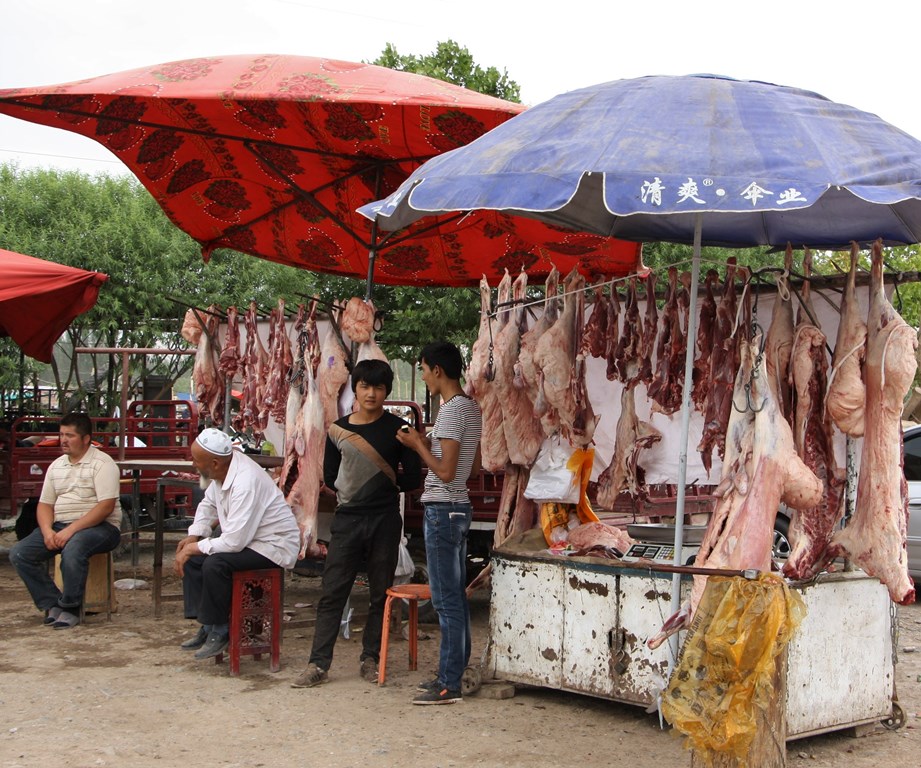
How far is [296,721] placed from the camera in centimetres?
548

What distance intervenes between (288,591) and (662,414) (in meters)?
4.28

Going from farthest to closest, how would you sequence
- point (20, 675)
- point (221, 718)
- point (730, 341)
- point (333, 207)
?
point (333, 207) < point (20, 675) < point (221, 718) < point (730, 341)

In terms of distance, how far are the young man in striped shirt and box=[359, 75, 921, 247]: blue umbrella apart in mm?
1411

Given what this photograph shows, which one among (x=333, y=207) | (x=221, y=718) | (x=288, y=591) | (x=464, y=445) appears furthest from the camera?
(x=288, y=591)

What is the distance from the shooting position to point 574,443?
6.09 meters

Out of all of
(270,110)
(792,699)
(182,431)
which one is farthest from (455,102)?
(182,431)

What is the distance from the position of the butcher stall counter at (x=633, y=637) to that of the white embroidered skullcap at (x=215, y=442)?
1.76 m

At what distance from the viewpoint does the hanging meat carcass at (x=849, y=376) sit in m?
4.55

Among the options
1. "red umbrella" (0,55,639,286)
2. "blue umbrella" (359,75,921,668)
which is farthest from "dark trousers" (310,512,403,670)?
"red umbrella" (0,55,639,286)

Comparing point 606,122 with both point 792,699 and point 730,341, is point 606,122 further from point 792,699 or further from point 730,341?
point 792,699

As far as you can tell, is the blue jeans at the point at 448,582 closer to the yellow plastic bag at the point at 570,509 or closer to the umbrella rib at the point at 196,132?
the yellow plastic bag at the point at 570,509

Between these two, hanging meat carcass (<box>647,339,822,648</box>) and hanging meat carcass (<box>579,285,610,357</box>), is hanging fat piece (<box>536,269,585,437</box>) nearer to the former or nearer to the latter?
hanging meat carcass (<box>579,285,610,357</box>)

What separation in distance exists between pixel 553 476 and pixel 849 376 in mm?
1987

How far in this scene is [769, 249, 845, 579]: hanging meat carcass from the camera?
4660 mm
